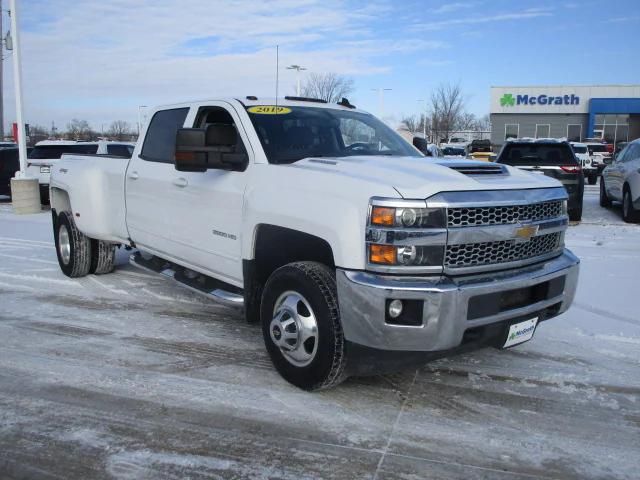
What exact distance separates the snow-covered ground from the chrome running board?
1.37 feet

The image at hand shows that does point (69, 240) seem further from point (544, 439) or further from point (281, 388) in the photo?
point (544, 439)

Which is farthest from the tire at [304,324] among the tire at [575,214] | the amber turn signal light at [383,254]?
the tire at [575,214]

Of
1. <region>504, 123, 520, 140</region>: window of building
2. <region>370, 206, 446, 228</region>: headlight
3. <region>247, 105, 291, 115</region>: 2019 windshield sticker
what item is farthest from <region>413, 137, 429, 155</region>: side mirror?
<region>504, 123, 520, 140</region>: window of building

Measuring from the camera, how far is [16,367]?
13.7ft

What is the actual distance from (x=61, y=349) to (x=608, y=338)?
4397 millimetres

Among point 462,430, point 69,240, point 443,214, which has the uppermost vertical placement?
point 443,214

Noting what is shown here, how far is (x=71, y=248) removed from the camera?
6793mm

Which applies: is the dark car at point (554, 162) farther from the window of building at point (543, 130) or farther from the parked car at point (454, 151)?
the window of building at point (543, 130)

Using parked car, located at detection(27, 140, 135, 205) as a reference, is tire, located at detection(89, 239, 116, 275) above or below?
below

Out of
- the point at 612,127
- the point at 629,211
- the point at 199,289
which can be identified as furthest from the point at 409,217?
the point at 612,127

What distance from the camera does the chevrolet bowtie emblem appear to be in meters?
3.44

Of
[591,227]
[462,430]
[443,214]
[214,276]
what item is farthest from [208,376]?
[591,227]

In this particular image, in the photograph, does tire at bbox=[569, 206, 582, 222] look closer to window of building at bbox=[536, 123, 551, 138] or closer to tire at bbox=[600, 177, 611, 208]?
tire at bbox=[600, 177, 611, 208]

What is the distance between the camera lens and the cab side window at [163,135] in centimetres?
522
